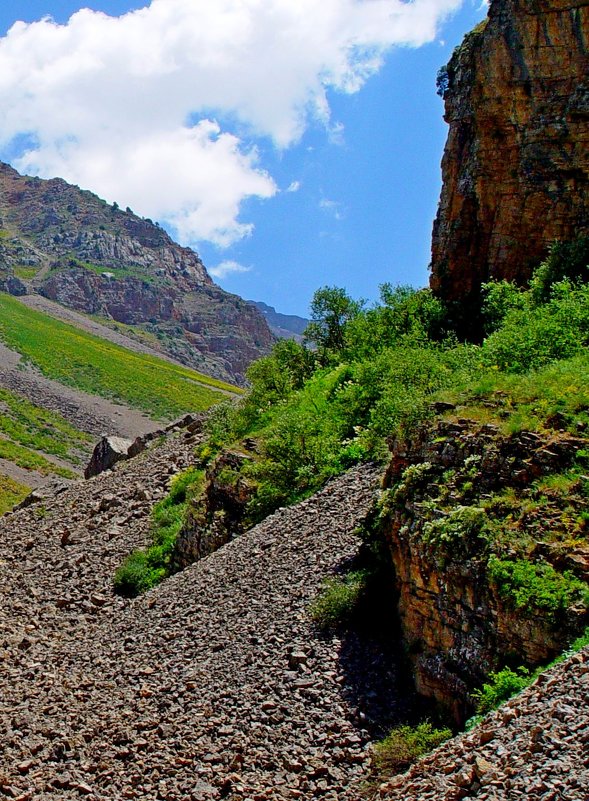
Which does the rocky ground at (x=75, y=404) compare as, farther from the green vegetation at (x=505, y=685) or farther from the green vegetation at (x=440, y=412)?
the green vegetation at (x=505, y=685)

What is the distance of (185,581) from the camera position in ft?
63.4

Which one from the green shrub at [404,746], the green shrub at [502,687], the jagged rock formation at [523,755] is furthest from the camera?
the green shrub at [404,746]

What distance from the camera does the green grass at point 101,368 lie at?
11588cm

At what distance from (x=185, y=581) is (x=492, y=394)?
979cm

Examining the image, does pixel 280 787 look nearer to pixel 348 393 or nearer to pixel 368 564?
pixel 368 564

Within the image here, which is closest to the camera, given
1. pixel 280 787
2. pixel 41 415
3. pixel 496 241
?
pixel 280 787

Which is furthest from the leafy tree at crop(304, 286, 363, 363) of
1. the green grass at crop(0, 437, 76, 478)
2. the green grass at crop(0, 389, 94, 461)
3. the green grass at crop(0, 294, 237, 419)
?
the green grass at crop(0, 294, 237, 419)

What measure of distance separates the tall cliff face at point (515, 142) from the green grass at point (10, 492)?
35390mm

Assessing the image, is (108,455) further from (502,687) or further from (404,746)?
(502,687)

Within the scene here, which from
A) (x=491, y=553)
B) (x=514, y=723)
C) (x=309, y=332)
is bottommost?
(x=514, y=723)

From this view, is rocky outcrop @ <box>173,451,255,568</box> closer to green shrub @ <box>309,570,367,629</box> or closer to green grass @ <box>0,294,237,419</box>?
green shrub @ <box>309,570,367,629</box>

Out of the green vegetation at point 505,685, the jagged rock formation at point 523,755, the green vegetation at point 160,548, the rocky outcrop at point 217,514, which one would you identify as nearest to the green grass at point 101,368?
the green vegetation at point 160,548

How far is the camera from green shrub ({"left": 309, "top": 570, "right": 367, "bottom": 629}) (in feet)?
45.6

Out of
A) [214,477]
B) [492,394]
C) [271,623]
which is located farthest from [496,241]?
[271,623]
